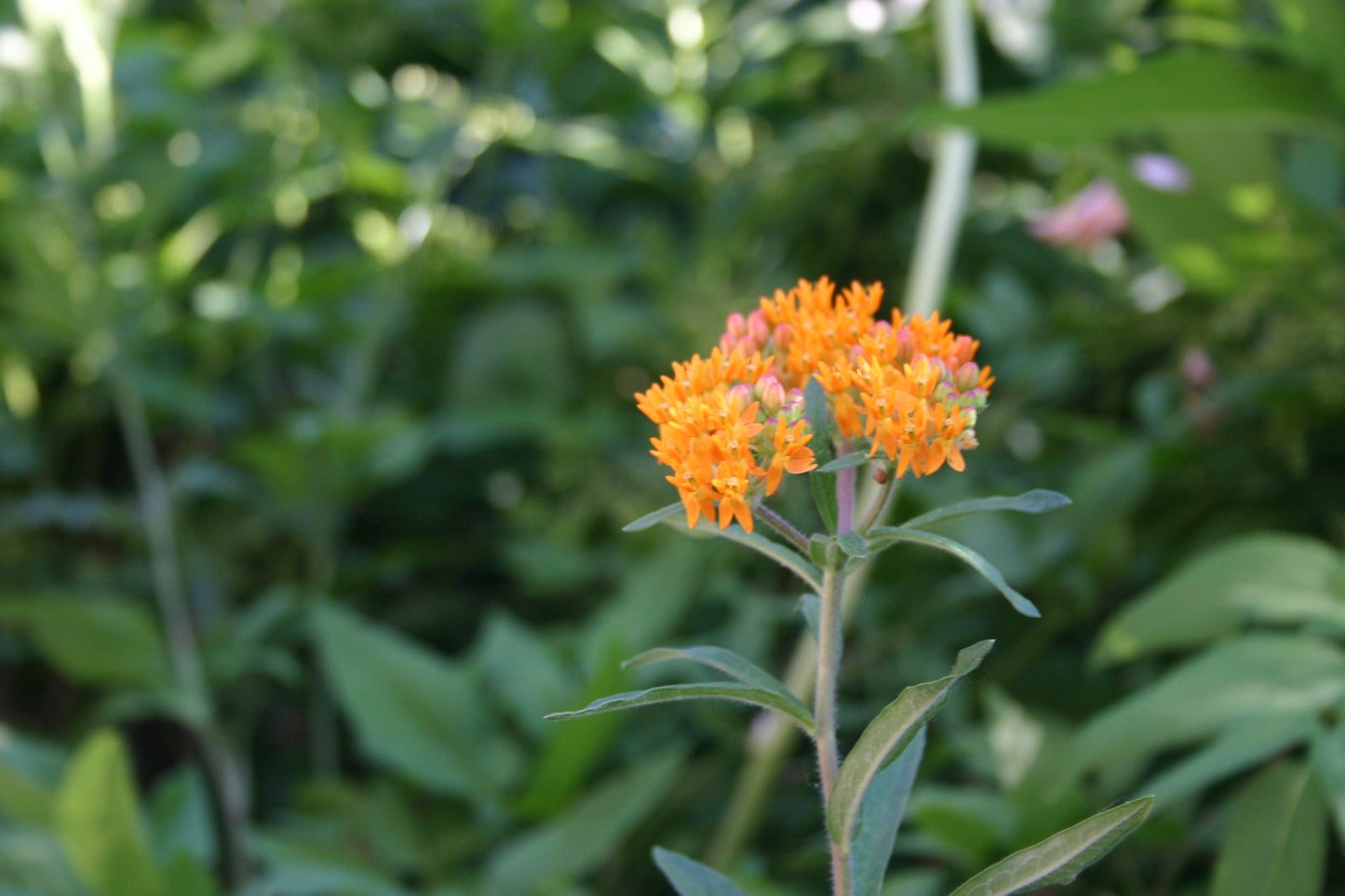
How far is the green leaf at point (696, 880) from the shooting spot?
0.24 meters

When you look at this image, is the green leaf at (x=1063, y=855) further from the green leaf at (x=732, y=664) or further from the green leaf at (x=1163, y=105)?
the green leaf at (x=1163, y=105)

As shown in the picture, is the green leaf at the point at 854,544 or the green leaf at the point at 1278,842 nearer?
the green leaf at the point at 854,544

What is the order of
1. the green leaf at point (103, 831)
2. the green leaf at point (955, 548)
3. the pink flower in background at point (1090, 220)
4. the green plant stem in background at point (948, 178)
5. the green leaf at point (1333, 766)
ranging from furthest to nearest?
1. the pink flower in background at point (1090, 220)
2. the green plant stem in background at point (948, 178)
3. the green leaf at point (103, 831)
4. the green leaf at point (1333, 766)
5. the green leaf at point (955, 548)

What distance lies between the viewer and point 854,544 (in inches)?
8.0

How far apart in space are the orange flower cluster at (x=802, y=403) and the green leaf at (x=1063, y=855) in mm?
71

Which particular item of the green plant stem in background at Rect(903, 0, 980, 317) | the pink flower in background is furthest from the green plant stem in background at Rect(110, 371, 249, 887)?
the pink flower in background

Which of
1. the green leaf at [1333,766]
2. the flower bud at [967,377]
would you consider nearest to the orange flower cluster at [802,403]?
the flower bud at [967,377]

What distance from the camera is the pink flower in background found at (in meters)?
0.83

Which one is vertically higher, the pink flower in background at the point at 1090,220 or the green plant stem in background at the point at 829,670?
the green plant stem in background at the point at 829,670

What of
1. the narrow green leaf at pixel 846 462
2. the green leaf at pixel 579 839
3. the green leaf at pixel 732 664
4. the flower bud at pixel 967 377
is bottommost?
the green leaf at pixel 579 839

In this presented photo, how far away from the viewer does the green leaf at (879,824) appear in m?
0.24

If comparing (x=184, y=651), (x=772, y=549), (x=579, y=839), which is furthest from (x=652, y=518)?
(x=184, y=651)

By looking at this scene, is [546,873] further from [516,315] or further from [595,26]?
[595,26]

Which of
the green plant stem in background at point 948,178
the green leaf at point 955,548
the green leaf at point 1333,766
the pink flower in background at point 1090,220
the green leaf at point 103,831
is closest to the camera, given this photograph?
Answer: the green leaf at point 955,548
